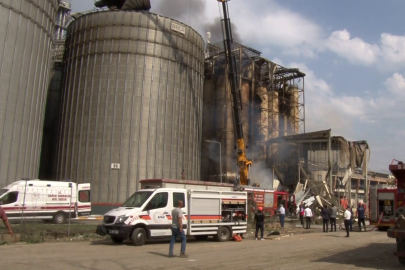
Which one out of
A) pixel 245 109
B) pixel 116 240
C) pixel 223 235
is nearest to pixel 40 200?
pixel 116 240

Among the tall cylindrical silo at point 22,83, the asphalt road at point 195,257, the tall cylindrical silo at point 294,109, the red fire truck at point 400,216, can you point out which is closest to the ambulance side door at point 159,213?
the asphalt road at point 195,257

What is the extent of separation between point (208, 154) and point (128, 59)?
55.7 feet

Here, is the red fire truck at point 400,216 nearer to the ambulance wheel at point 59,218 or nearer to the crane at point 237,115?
the ambulance wheel at point 59,218

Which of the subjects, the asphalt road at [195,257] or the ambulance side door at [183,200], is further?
the ambulance side door at [183,200]

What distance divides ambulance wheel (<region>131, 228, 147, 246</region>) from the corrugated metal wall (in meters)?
21.9

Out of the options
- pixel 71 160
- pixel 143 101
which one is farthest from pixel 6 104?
pixel 143 101

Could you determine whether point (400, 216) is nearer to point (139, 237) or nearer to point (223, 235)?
point (223, 235)

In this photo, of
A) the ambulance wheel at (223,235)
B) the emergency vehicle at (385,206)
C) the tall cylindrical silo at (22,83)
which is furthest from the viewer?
the tall cylindrical silo at (22,83)

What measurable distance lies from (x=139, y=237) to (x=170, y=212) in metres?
1.71

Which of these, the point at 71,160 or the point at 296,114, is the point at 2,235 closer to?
the point at 71,160

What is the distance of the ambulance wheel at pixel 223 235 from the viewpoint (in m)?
17.5

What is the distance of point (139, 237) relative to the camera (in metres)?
15.0

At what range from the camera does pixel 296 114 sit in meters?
58.4

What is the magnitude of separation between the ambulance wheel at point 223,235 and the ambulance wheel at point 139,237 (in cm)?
372
